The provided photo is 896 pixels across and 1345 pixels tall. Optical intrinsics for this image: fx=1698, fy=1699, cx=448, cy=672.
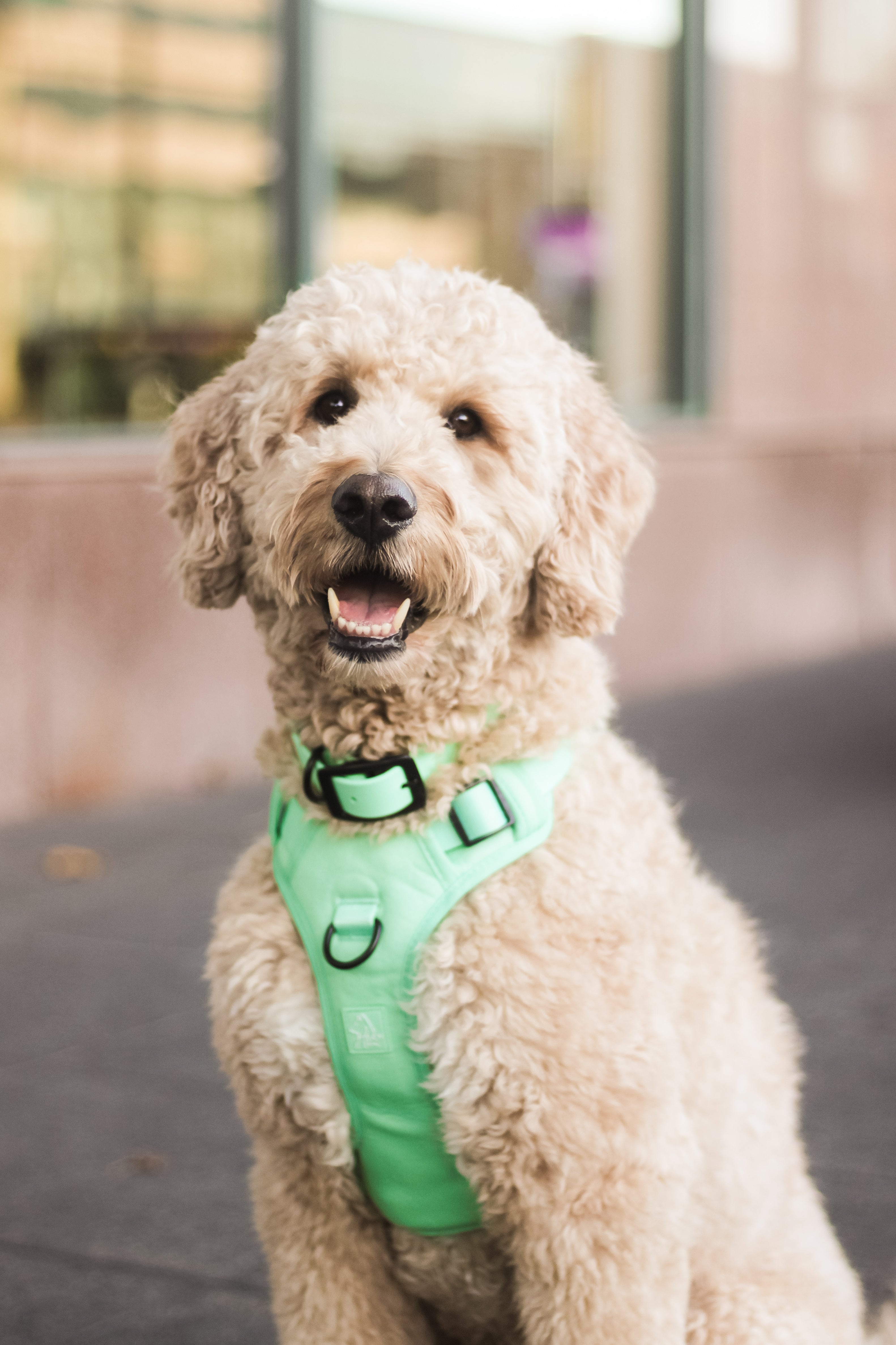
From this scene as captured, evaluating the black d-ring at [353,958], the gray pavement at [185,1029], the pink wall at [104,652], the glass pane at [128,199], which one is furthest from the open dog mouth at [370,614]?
the glass pane at [128,199]

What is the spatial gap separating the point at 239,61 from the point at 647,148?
3220 millimetres

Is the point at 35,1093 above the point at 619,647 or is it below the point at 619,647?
below

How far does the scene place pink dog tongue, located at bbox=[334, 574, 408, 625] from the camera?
7.89 ft

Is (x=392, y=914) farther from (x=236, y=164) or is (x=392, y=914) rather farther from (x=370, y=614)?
(x=236, y=164)

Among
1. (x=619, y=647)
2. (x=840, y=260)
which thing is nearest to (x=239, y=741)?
(x=619, y=647)

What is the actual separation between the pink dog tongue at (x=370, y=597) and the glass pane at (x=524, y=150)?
231 inches

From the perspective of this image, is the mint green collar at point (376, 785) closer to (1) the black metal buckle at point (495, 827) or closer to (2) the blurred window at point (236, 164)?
(1) the black metal buckle at point (495, 827)

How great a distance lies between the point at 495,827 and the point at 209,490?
2.26ft

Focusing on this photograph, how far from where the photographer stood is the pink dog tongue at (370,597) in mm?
2404

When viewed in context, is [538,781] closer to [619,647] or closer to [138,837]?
[138,837]

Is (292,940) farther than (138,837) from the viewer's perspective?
No

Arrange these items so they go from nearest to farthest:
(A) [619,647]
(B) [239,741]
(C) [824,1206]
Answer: (C) [824,1206] < (B) [239,741] < (A) [619,647]

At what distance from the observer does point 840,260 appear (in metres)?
11.0

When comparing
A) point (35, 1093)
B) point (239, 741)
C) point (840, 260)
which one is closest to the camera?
point (35, 1093)
